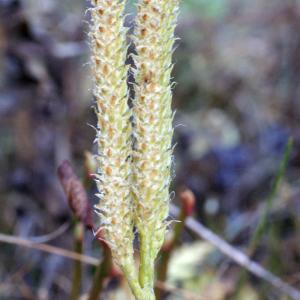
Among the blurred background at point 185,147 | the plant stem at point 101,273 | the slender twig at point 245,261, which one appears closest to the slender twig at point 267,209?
the slender twig at point 245,261

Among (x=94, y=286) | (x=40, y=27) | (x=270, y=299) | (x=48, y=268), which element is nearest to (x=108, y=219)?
(x=94, y=286)

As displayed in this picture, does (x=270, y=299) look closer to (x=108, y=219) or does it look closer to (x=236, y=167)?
(x=236, y=167)

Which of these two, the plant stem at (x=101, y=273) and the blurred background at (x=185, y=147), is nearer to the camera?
the plant stem at (x=101, y=273)

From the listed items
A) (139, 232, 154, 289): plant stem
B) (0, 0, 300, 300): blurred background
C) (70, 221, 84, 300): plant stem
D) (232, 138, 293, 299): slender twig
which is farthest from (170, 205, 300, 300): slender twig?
(139, 232, 154, 289): plant stem

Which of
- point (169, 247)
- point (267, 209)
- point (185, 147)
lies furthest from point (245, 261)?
point (185, 147)

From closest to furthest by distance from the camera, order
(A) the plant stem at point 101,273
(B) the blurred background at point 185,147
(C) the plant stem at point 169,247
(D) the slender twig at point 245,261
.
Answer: (A) the plant stem at point 101,273 < (C) the plant stem at point 169,247 < (D) the slender twig at point 245,261 < (B) the blurred background at point 185,147

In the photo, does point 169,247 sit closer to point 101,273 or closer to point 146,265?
point 101,273

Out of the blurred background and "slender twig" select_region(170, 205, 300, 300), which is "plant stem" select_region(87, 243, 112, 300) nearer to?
"slender twig" select_region(170, 205, 300, 300)

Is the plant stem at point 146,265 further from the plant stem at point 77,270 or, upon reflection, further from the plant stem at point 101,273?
the plant stem at point 77,270

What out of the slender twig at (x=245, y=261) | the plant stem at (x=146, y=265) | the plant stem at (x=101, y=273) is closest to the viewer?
the plant stem at (x=146, y=265)
